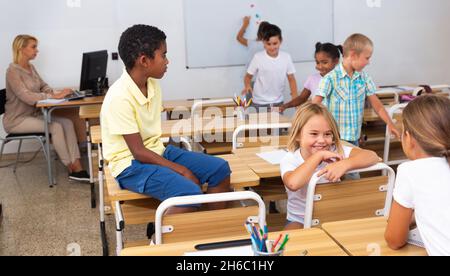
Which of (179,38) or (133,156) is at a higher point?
(179,38)

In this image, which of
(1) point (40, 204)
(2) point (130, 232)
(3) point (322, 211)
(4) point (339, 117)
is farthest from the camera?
(1) point (40, 204)

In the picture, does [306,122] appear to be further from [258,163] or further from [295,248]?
[295,248]

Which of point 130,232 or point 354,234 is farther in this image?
point 130,232

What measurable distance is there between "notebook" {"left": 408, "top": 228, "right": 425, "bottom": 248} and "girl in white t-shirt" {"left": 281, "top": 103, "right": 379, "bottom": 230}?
615 millimetres

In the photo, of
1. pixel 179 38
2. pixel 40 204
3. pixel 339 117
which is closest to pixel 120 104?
pixel 339 117

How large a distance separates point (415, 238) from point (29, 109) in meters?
4.32

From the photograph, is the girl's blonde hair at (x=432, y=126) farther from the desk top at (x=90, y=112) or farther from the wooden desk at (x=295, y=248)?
the desk top at (x=90, y=112)

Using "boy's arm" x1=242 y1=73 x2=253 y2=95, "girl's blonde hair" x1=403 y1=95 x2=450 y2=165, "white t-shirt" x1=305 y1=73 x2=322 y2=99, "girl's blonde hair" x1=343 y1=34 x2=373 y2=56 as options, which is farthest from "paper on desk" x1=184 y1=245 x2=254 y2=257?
"boy's arm" x1=242 y1=73 x2=253 y2=95

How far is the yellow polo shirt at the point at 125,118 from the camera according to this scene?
2395 mm

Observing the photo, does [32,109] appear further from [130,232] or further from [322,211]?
[322,211]

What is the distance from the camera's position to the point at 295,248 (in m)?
1.55

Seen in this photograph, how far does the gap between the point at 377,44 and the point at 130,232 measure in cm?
426
